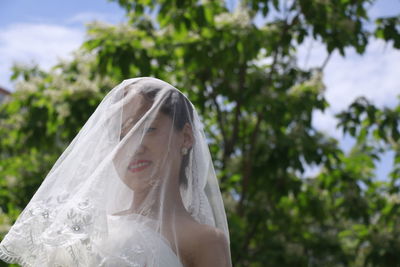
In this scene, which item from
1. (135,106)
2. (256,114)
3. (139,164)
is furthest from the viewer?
(256,114)

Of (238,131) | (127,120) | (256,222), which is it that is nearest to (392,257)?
(256,222)

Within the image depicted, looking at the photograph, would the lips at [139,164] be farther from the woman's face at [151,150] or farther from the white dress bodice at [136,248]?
the white dress bodice at [136,248]

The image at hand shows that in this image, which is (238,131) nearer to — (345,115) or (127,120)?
(345,115)

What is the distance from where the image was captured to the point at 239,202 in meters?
6.71

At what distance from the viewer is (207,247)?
6.43 ft

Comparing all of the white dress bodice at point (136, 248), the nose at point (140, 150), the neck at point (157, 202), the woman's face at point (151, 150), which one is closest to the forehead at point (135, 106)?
the woman's face at point (151, 150)

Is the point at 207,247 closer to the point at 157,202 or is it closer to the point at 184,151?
the point at 157,202

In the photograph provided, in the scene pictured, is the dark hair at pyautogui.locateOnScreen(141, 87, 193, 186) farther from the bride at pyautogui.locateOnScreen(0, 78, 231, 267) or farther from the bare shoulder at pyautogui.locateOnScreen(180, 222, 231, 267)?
the bare shoulder at pyautogui.locateOnScreen(180, 222, 231, 267)

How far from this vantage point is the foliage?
616cm

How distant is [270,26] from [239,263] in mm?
2611

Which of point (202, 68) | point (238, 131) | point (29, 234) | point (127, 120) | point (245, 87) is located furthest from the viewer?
point (238, 131)

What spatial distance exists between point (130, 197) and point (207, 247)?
1.14 feet

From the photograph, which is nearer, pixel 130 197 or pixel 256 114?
pixel 130 197

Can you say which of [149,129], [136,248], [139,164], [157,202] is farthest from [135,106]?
[136,248]
